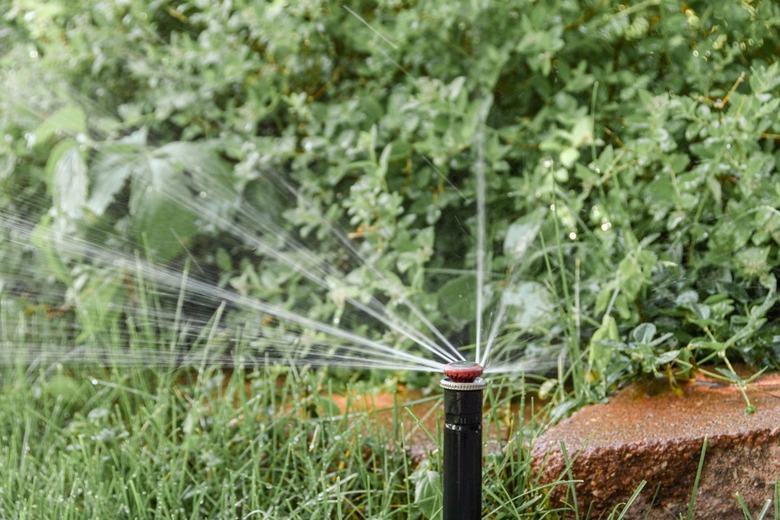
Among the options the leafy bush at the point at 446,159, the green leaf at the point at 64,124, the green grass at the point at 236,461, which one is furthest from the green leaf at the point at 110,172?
the green grass at the point at 236,461

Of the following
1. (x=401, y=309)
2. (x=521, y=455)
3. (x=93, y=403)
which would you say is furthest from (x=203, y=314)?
(x=521, y=455)

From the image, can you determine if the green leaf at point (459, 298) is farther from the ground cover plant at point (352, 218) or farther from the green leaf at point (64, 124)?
the green leaf at point (64, 124)

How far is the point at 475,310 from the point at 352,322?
354 mm

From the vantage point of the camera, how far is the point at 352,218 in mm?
2148

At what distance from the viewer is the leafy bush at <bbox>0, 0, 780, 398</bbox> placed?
1.59 m

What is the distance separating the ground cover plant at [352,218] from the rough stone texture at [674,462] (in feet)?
0.28

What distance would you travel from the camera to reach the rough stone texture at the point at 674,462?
129cm

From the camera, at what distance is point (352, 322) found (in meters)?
2.05

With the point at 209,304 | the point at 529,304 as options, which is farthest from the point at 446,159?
the point at 209,304

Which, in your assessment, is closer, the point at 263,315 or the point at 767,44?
the point at 767,44

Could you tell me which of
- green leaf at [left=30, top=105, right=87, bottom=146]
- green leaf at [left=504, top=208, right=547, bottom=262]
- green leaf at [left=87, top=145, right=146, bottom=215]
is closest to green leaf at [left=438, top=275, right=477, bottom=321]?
green leaf at [left=504, top=208, right=547, bottom=262]

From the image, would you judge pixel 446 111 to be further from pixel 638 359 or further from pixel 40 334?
pixel 40 334

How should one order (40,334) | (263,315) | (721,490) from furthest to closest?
1. (40,334)
2. (263,315)
3. (721,490)

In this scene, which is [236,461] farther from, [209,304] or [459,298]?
[209,304]
